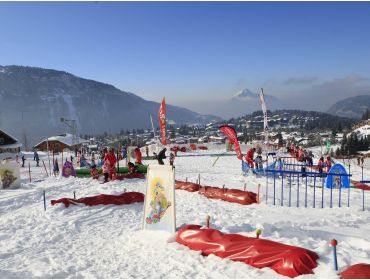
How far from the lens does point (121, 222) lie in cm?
1040

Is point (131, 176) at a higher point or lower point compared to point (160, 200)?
lower

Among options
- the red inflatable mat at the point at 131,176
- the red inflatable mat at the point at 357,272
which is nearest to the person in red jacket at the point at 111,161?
the red inflatable mat at the point at 131,176

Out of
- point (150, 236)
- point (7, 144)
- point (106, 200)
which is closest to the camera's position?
point (150, 236)

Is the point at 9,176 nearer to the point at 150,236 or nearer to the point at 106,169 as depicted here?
the point at 106,169

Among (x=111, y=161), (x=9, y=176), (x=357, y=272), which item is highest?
(x=111, y=161)

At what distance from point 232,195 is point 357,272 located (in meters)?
7.98

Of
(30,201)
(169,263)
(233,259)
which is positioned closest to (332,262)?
(233,259)

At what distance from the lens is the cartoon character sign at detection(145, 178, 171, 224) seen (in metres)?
8.70

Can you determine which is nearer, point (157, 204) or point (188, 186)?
point (157, 204)

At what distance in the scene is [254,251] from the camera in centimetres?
605

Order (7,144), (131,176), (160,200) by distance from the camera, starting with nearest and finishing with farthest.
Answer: (160,200) → (131,176) → (7,144)

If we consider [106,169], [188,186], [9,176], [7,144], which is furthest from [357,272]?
[7,144]

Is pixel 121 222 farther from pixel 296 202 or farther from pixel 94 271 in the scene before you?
pixel 296 202

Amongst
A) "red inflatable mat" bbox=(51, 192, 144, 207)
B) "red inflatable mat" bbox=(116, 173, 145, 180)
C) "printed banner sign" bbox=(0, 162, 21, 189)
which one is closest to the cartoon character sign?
"red inflatable mat" bbox=(51, 192, 144, 207)
